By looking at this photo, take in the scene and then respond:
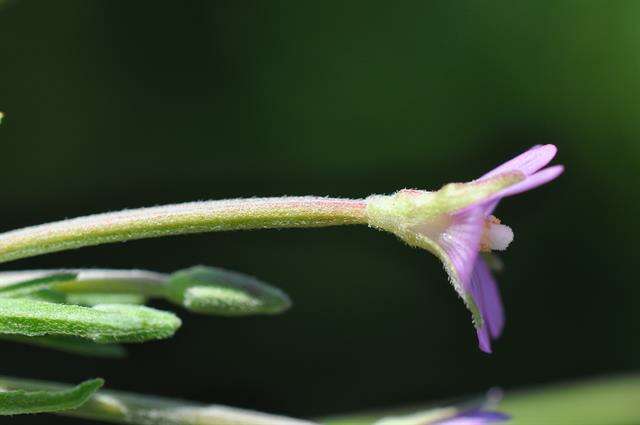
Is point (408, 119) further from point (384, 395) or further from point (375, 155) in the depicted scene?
point (384, 395)

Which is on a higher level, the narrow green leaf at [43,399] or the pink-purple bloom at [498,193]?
the pink-purple bloom at [498,193]

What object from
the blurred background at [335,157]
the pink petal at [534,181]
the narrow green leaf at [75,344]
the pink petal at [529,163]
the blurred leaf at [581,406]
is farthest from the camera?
the blurred background at [335,157]

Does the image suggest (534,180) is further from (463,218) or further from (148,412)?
(148,412)

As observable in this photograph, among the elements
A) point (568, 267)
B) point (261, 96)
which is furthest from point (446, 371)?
point (261, 96)

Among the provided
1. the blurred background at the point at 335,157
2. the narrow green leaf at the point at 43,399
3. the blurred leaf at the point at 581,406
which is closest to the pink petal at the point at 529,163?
the narrow green leaf at the point at 43,399

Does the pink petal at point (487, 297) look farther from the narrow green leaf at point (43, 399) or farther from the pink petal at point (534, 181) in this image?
the narrow green leaf at point (43, 399)

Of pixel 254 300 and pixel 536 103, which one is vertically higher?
pixel 536 103
